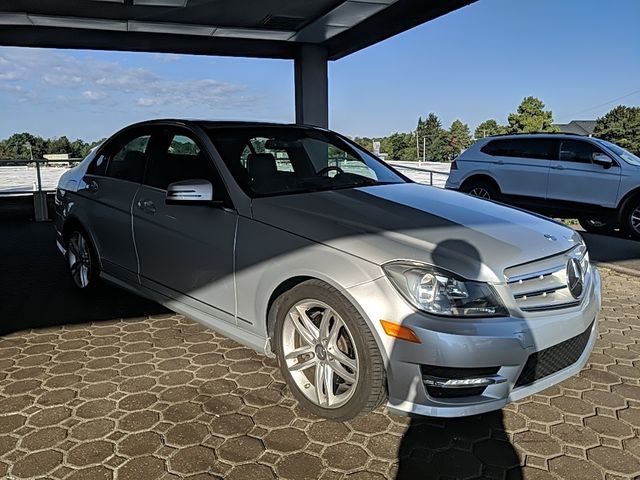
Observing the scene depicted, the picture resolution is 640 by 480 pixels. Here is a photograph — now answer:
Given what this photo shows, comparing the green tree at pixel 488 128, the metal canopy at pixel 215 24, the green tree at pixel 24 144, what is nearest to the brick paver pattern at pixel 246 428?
the metal canopy at pixel 215 24

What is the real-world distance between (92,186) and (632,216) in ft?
25.4

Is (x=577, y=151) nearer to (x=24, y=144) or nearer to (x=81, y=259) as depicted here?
(x=81, y=259)

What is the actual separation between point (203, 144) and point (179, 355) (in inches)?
54.9

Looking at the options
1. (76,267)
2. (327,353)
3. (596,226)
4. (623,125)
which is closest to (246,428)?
(327,353)

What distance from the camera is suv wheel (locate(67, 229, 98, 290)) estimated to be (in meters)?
4.46

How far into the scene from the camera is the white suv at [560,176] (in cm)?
825

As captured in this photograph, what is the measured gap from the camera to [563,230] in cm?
304

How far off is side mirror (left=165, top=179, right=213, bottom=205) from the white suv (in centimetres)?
735

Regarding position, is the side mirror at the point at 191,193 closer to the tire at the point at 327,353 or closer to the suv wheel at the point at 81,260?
the tire at the point at 327,353

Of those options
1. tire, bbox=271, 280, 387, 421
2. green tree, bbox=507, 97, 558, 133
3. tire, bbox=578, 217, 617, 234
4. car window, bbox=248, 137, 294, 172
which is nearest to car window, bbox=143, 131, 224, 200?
car window, bbox=248, 137, 294, 172

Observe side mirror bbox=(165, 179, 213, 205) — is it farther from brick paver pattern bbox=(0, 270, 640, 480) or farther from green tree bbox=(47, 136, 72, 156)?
green tree bbox=(47, 136, 72, 156)

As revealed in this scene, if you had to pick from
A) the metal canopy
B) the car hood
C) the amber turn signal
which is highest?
the metal canopy

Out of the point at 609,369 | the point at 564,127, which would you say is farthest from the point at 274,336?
the point at 564,127

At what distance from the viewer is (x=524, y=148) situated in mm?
9242
